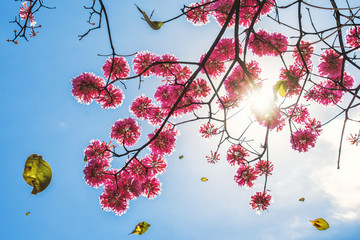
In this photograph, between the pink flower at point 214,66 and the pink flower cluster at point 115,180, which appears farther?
the pink flower at point 214,66

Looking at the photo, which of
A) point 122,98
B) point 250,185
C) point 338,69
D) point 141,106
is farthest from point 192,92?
point 338,69

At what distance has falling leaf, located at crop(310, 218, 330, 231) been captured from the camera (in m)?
1.63

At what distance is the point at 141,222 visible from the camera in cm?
210

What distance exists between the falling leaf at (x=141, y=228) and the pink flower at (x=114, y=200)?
570 mm

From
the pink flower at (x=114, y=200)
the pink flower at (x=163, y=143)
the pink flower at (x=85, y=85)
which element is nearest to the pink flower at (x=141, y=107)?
the pink flower at (x=163, y=143)

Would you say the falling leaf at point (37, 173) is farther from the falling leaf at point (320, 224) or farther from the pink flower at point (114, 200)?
the falling leaf at point (320, 224)

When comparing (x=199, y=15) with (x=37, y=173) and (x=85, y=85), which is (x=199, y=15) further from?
(x=37, y=173)

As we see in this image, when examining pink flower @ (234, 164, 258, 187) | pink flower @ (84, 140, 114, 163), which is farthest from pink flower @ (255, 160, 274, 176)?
pink flower @ (84, 140, 114, 163)

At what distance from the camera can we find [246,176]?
329cm

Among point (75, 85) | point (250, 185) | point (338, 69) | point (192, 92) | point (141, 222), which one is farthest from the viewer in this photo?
point (250, 185)

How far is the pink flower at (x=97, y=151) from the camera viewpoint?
2.72m

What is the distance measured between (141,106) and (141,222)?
4.96 feet

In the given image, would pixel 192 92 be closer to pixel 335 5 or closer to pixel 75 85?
pixel 75 85

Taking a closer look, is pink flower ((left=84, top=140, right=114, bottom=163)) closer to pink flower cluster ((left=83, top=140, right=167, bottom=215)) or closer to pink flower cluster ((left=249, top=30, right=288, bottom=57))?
pink flower cluster ((left=83, top=140, right=167, bottom=215))
